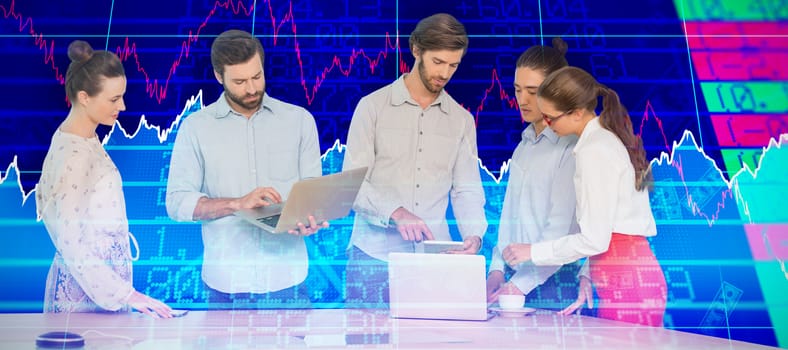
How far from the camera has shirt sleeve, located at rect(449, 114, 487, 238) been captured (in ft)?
10.4

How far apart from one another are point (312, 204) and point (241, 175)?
46 cm

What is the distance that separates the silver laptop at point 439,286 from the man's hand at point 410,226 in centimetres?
75

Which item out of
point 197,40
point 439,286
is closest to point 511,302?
point 439,286

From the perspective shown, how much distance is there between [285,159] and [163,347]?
1.23 metres

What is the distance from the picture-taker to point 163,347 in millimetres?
2076

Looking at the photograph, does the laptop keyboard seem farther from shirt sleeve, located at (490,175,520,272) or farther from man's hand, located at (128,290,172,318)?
shirt sleeve, located at (490,175,520,272)

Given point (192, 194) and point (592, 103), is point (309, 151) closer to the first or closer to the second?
point (192, 194)

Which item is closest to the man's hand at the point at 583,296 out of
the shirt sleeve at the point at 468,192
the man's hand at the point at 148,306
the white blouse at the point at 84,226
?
the shirt sleeve at the point at 468,192

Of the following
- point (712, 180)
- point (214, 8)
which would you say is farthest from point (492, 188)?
point (214, 8)

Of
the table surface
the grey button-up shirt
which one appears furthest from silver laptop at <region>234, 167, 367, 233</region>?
the table surface

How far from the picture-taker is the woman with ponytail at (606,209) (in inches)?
103

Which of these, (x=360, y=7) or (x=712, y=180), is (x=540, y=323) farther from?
(x=360, y=7)

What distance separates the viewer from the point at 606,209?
2.61 m

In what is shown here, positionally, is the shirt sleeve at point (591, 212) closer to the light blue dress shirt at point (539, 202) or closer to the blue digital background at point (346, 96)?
the light blue dress shirt at point (539, 202)
